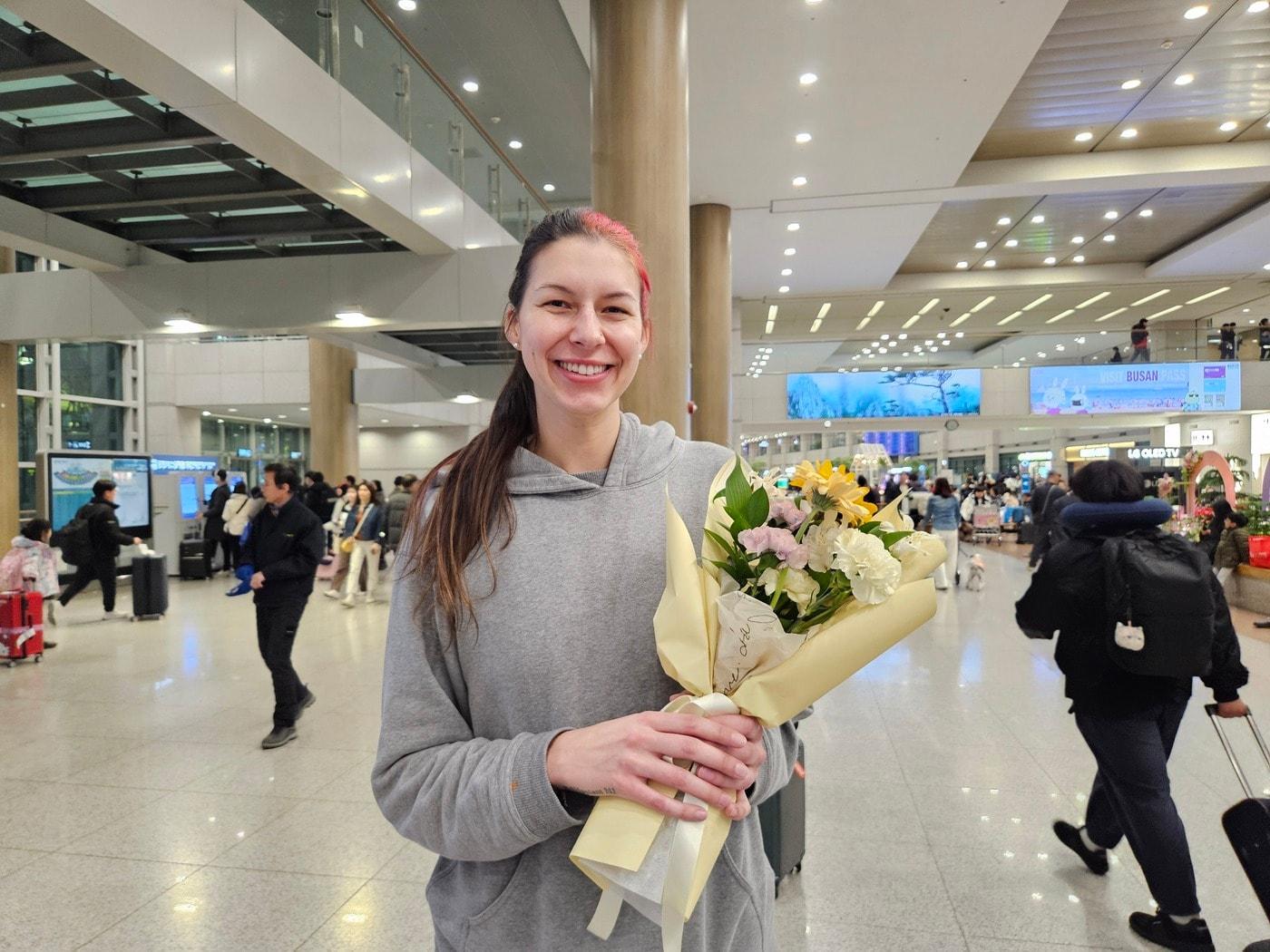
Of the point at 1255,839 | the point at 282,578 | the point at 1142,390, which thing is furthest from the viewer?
the point at 1142,390

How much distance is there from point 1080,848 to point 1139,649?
120 cm

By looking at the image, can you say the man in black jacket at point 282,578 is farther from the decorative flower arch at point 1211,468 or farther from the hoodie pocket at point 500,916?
the decorative flower arch at point 1211,468

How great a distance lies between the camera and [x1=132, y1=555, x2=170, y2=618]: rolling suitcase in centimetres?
1024

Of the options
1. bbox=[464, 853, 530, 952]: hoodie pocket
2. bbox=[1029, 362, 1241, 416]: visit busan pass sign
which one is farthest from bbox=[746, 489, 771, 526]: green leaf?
bbox=[1029, 362, 1241, 416]: visit busan pass sign

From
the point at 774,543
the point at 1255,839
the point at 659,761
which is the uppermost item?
the point at 774,543

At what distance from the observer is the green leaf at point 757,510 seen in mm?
1062

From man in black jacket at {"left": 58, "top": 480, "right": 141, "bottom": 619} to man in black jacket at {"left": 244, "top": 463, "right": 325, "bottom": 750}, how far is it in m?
5.66

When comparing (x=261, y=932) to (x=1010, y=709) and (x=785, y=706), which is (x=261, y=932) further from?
(x=1010, y=709)

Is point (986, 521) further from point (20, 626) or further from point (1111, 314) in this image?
point (20, 626)

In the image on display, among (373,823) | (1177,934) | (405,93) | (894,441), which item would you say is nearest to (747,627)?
(1177,934)

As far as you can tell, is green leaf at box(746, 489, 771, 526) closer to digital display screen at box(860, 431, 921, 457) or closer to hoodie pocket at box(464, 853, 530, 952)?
hoodie pocket at box(464, 853, 530, 952)

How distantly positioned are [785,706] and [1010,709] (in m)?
5.66

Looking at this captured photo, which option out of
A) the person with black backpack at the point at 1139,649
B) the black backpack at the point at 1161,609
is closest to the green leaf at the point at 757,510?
the person with black backpack at the point at 1139,649

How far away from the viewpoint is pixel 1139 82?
9.86 metres
